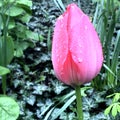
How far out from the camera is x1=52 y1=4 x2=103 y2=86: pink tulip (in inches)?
36.3

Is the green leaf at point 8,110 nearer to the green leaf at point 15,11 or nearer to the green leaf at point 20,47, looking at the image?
the green leaf at point 20,47

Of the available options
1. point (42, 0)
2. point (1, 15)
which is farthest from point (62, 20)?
point (42, 0)

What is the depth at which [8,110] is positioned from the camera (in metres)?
2.09

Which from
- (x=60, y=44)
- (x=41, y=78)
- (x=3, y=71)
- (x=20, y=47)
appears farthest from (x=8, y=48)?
(x=60, y=44)

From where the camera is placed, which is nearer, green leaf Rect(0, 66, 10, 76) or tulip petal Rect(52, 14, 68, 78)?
tulip petal Rect(52, 14, 68, 78)

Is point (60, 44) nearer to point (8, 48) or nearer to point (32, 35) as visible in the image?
point (8, 48)

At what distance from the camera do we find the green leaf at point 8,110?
6.78 feet

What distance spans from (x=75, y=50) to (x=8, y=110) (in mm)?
1232

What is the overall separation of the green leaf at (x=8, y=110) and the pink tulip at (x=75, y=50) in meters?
1.17

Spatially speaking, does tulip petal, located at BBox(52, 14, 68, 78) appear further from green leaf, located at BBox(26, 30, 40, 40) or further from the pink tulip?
green leaf, located at BBox(26, 30, 40, 40)

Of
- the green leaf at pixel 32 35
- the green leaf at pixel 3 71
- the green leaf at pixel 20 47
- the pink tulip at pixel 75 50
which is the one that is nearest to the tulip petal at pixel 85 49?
the pink tulip at pixel 75 50

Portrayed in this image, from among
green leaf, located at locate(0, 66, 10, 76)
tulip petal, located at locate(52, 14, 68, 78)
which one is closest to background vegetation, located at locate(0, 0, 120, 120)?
green leaf, located at locate(0, 66, 10, 76)

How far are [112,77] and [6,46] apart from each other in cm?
72

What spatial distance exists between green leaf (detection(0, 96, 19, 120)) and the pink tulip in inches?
46.0
